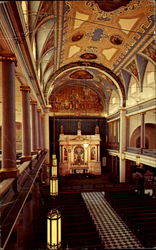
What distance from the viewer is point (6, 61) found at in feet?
17.3

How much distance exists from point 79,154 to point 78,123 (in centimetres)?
386

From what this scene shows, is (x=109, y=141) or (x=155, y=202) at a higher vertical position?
(x=109, y=141)

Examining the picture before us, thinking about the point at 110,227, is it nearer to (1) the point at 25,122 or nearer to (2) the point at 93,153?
(1) the point at 25,122

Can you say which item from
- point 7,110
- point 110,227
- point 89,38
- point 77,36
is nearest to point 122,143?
point 110,227

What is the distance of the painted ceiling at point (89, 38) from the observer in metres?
5.28

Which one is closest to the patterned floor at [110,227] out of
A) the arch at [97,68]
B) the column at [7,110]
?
the column at [7,110]

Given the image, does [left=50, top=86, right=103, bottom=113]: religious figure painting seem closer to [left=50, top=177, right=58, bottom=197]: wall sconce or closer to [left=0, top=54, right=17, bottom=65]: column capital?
[left=50, top=177, right=58, bottom=197]: wall sconce

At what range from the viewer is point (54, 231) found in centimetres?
321

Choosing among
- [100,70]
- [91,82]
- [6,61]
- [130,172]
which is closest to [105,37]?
[100,70]

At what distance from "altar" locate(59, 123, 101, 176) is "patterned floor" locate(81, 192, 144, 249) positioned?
727 cm

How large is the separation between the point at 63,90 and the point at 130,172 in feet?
39.9

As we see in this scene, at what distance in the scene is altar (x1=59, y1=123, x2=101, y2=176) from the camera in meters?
21.3

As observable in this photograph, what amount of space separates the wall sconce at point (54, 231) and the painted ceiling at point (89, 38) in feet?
10.7

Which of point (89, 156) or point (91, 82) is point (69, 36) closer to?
point (91, 82)
